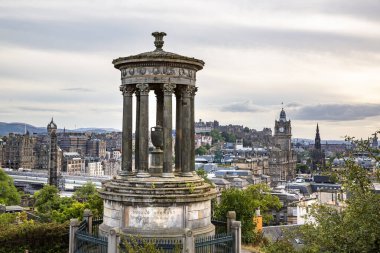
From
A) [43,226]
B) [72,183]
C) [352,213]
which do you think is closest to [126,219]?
[352,213]

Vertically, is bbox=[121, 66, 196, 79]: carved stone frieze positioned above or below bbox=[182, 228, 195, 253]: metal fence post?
above

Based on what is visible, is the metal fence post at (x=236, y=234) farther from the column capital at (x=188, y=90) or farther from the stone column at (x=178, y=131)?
the column capital at (x=188, y=90)

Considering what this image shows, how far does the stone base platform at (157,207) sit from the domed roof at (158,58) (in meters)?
4.97

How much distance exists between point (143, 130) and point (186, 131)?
206 centimetres

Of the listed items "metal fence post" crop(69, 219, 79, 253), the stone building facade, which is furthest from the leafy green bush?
the stone building facade

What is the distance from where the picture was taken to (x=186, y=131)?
20797mm

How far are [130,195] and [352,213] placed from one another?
8491mm

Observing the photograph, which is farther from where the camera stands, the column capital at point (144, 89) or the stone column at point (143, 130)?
the column capital at point (144, 89)

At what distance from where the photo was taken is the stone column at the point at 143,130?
19812 mm

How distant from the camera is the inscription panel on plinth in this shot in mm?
18812

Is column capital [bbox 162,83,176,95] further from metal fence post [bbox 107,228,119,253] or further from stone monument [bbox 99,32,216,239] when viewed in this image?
metal fence post [bbox 107,228,119,253]

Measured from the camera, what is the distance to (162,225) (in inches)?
742

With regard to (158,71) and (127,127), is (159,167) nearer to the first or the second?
(127,127)

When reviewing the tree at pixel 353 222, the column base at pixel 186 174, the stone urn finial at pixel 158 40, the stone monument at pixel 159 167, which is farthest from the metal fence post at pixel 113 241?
the stone urn finial at pixel 158 40
